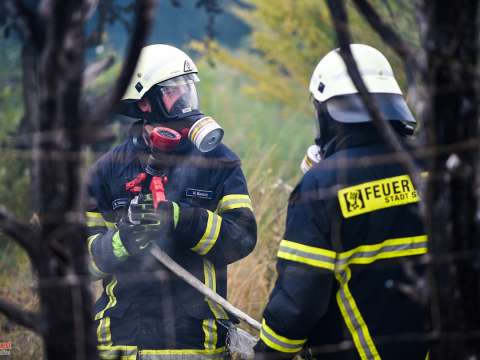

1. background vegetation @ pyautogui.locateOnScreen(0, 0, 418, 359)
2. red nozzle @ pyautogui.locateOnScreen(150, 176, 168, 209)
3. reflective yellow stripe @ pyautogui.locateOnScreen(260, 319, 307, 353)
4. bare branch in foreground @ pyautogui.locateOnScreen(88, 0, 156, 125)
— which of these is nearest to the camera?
bare branch in foreground @ pyautogui.locateOnScreen(88, 0, 156, 125)

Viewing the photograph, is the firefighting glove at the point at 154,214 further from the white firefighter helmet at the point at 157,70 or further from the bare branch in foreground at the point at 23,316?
the bare branch in foreground at the point at 23,316

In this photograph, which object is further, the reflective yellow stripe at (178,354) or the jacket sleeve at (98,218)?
the jacket sleeve at (98,218)

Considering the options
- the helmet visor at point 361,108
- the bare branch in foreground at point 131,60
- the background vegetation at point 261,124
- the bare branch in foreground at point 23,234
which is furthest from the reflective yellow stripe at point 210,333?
the bare branch in foreground at point 131,60

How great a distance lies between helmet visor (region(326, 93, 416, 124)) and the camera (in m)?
3.09

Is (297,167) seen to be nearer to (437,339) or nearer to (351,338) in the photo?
(351,338)

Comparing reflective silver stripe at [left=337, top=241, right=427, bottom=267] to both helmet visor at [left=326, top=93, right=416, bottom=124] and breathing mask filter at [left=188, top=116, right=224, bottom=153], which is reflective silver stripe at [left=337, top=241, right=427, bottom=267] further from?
breathing mask filter at [left=188, top=116, right=224, bottom=153]

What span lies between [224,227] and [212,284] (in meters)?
0.26

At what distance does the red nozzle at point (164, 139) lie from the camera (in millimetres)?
3643

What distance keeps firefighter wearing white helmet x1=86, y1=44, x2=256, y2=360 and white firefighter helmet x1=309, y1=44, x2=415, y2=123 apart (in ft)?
2.01

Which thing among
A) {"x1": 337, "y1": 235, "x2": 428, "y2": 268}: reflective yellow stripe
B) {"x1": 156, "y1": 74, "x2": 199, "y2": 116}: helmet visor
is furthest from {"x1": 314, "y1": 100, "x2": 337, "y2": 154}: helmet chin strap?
{"x1": 156, "y1": 74, "x2": 199, "y2": 116}: helmet visor

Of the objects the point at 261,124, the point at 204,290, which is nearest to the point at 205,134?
the point at 204,290

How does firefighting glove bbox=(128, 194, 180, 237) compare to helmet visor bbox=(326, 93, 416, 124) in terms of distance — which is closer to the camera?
helmet visor bbox=(326, 93, 416, 124)

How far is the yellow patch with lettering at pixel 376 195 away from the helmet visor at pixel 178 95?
118 cm

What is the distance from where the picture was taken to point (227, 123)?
1017cm
